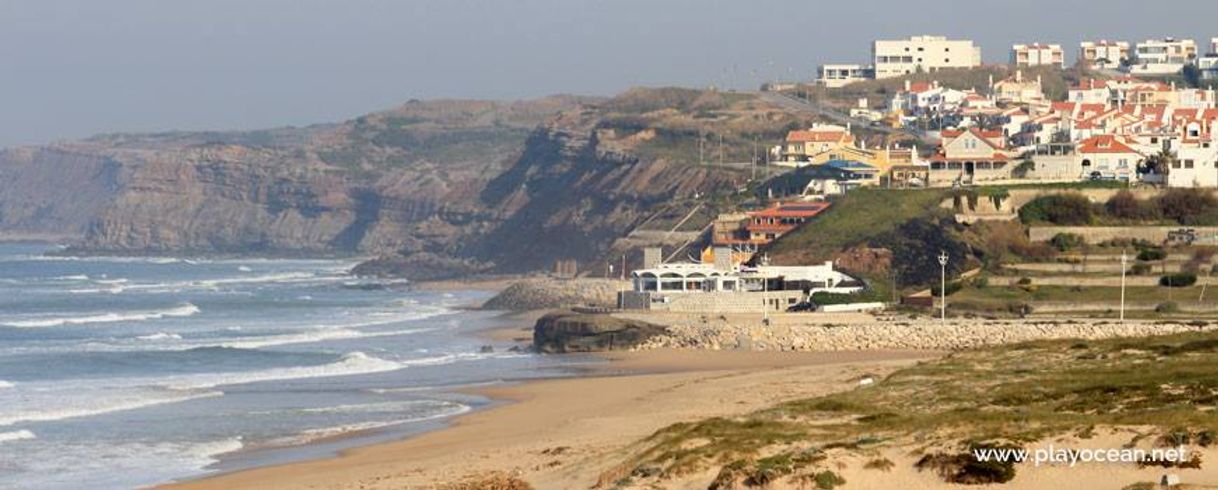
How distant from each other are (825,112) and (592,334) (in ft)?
212

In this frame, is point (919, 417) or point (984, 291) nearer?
point (919, 417)

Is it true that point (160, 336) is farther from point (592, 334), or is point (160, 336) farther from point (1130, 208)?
point (1130, 208)

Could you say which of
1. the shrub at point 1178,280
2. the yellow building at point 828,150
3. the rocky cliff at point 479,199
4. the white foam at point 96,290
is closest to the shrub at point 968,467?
the shrub at point 1178,280

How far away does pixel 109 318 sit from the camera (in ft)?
267

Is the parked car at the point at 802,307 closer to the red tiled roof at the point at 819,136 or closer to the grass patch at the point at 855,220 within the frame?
the grass patch at the point at 855,220

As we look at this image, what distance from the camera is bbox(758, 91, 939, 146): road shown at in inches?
4258

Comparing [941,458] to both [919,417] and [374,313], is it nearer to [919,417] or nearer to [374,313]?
[919,417]

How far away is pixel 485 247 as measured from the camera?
409ft

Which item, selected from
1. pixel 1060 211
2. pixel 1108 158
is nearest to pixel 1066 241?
pixel 1060 211

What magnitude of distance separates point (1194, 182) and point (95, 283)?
61.7 meters

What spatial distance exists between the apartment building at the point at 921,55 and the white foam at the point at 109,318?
6340 cm

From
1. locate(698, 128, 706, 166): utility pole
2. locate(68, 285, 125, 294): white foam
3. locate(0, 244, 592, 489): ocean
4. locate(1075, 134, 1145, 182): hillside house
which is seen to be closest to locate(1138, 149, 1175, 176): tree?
locate(1075, 134, 1145, 182): hillside house

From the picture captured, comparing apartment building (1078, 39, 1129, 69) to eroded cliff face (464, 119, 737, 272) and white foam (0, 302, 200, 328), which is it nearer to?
eroded cliff face (464, 119, 737, 272)

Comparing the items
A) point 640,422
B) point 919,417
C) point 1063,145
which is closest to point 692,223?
point 1063,145
